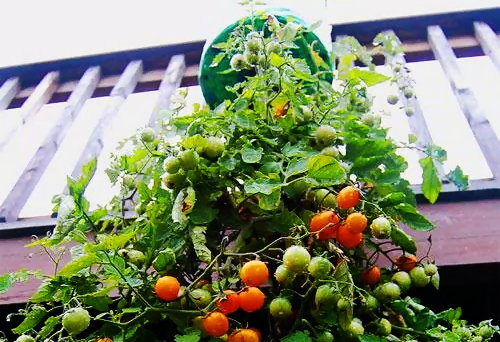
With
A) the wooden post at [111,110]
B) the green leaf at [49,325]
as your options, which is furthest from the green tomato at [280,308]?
the wooden post at [111,110]

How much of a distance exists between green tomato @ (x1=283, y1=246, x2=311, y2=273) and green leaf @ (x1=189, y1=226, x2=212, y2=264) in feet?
0.47

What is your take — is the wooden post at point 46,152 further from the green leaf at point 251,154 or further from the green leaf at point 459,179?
the green leaf at point 459,179

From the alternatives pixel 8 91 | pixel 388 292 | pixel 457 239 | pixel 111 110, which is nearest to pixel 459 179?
pixel 457 239

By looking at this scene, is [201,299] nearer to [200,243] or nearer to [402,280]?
[200,243]

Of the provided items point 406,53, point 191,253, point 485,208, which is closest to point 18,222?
point 191,253

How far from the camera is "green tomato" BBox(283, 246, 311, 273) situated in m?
0.78

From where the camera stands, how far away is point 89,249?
31.2 inches

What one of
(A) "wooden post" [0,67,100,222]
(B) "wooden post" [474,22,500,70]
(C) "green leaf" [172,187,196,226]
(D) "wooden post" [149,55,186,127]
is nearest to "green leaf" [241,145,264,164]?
(C) "green leaf" [172,187,196,226]

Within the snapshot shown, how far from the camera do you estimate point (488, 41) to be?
2.29 m

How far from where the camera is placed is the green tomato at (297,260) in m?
0.78

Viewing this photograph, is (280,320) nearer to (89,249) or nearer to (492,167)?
(89,249)

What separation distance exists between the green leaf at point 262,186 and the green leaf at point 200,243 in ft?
0.36

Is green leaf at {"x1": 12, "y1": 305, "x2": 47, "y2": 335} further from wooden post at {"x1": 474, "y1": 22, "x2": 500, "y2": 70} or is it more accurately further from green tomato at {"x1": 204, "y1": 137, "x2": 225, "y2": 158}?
wooden post at {"x1": 474, "y1": 22, "x2": 500, "y2": 70}

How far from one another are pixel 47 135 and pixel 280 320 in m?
1.53
